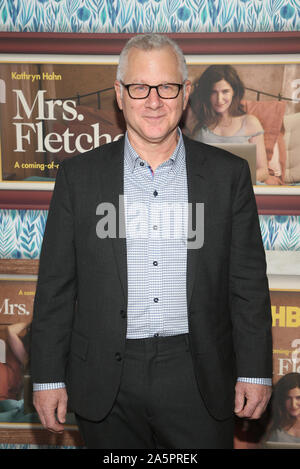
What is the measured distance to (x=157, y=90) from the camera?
1688 millimetres

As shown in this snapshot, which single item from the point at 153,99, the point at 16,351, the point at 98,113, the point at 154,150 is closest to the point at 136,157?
the point at 154,150

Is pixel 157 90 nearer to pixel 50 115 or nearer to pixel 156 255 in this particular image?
pixel 156 255

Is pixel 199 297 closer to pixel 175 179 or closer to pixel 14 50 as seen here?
pixel 175 179

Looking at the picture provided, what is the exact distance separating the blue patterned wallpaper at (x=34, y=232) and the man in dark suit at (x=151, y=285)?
59 cm

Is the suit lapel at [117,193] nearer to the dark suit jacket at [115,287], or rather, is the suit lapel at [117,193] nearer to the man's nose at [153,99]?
the dark suit jacket at [115,287]

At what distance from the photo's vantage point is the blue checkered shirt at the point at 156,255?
5.58ft

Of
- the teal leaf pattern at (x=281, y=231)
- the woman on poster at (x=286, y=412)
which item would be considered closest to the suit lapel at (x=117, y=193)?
the teal leaf pattern at (x=281, y=231)

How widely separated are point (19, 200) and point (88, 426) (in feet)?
3.57

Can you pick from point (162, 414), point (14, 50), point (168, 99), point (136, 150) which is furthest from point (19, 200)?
point (162, 414)

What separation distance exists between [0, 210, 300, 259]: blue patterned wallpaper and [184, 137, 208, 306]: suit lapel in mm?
671

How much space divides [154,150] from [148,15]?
78 cm

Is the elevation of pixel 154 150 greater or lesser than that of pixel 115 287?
greater

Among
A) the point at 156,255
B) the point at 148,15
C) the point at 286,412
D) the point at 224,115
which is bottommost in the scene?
the point at 286,412

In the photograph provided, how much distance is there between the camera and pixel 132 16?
2.22 meters
